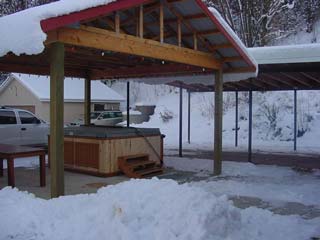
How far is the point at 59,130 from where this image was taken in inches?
289

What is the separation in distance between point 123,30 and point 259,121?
18.2 m

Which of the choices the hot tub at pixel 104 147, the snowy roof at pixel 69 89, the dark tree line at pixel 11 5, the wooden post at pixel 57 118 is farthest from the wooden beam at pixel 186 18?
the dark tree line at pixel 11 5

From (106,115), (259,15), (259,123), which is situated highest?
(259,15)

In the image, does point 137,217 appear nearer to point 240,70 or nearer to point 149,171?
point 149,171

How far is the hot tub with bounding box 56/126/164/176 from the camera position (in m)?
11.7

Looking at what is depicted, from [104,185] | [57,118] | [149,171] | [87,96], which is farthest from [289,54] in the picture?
[87,96]

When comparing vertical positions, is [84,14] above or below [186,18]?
below

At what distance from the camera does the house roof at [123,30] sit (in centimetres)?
687

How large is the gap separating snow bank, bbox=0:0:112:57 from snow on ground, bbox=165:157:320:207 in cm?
503

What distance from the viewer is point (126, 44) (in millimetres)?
8641

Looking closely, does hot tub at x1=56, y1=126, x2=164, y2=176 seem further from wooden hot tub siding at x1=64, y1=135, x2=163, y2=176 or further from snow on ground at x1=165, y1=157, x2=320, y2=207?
snow on ground at x1=165, y1=157, x2=320, y2=207

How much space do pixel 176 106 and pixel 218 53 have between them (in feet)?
76.2

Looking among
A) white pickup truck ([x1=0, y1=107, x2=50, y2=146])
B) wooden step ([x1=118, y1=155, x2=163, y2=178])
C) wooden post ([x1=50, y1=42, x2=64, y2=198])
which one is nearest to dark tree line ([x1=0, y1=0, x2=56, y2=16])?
white pickup truck ([x1=0, y1=107, x2=50, y2=146])

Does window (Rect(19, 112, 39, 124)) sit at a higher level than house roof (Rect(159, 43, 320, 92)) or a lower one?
lower
